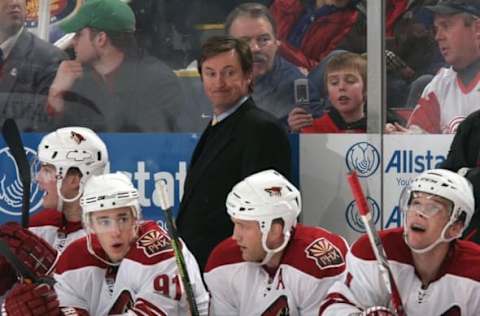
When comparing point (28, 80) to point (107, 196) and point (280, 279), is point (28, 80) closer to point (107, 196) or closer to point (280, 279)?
point (107, 196)

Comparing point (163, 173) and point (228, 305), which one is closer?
point (228, 305)

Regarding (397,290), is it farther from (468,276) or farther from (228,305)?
(228,305)

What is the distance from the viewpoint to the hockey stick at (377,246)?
154 inches

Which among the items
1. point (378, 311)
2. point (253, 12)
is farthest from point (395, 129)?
point (378, 311)

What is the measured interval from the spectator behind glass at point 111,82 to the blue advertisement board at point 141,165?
0.05 metres

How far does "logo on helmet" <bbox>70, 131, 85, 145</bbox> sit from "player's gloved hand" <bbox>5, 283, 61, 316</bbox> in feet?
2.89

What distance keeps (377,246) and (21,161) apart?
59.2 inches

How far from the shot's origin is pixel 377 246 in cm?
394

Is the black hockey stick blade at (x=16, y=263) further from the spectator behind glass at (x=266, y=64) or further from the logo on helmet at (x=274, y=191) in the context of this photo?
the spectator behind glass at (x=266, y=64)

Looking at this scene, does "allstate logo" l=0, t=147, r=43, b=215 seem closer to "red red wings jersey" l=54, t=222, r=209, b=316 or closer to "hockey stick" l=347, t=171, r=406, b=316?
"red red wings jersey" l=54, t=222, r=209, b=316

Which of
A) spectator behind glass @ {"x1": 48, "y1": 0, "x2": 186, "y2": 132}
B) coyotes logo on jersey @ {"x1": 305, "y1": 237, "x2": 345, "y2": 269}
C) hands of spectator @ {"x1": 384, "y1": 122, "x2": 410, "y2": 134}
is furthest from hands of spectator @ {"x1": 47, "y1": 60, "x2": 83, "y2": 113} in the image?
coyotes logo on jersey @ {"x1": 305, "y1": 237, "x2": 345, "y2": 269}

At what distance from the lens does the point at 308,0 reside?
17.6 feet

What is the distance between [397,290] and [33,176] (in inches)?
80.1

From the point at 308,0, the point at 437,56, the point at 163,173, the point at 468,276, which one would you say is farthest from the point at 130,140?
the point at 468,276
